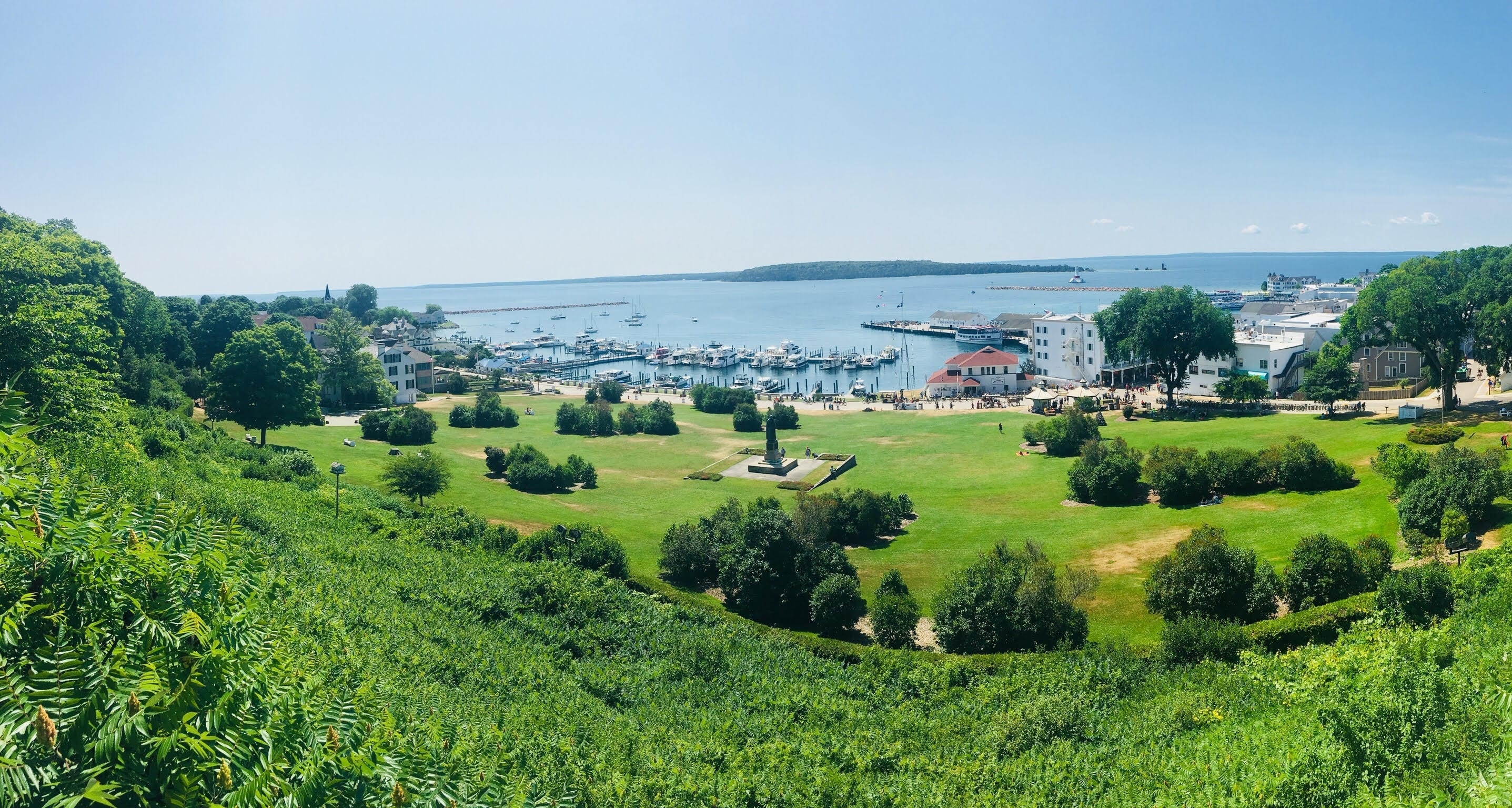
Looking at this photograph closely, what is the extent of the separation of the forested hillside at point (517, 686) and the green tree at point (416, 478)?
7.02 metres

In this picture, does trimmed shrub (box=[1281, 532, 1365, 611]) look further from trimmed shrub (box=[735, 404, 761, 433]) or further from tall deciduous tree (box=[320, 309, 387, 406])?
tall deciduous tree (box=[320, 309, 387, 406])

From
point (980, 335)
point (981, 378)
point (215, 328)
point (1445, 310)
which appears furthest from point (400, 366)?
point (980, 335)

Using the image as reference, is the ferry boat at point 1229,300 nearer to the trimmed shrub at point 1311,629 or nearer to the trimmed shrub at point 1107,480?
the trimmed shrub at point 1107,480

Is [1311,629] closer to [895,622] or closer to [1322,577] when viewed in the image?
[1322,577]

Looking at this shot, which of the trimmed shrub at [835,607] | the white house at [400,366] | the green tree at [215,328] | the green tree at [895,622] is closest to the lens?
the green tree at [895,622]

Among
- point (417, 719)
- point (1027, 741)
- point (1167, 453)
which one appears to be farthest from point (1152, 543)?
point (417, 719)

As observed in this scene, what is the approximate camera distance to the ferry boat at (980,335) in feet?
494

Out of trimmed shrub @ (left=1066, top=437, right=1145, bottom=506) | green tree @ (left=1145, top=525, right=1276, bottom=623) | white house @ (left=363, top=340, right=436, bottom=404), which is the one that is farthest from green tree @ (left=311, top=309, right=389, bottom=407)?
green tree @ (left=1145, top=525, right=1276, bottom=623)

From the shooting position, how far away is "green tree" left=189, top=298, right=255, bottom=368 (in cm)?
7262

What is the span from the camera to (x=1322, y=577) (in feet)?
82.7

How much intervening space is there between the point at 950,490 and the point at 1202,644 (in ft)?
83.8

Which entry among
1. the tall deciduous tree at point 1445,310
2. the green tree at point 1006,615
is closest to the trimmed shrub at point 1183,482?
the green tree at point 1006,615

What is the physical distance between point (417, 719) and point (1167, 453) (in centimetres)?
3892

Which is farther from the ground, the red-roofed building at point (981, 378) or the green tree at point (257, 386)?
the green tree at point (257, 386)
